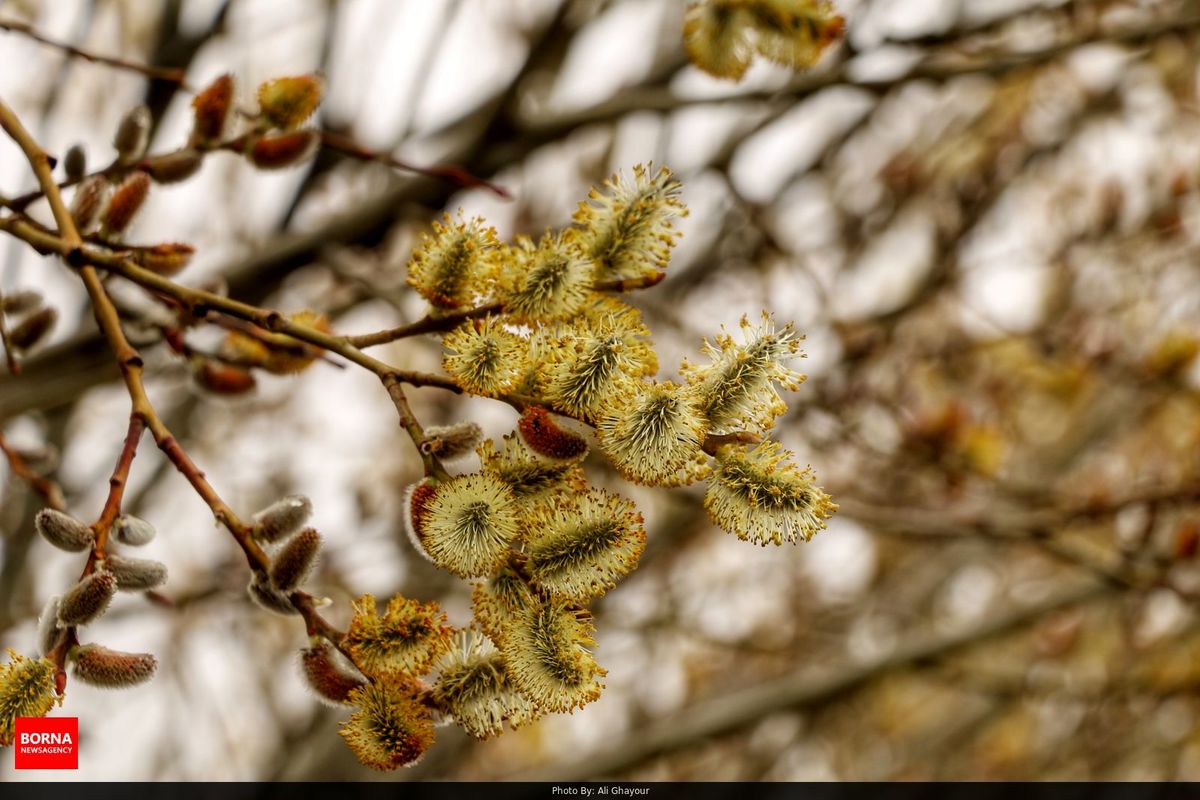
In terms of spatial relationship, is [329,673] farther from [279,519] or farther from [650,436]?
[650,436]

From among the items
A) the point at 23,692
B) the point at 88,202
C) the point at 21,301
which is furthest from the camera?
the point at 21,301

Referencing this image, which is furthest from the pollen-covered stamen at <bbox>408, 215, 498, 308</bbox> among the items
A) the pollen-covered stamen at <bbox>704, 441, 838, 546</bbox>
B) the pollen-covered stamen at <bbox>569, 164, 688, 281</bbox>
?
the pollen-covered stamen at <bbox>704, 441, 838, 546</bbox>

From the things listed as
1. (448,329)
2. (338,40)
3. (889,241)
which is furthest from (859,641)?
(448,329)

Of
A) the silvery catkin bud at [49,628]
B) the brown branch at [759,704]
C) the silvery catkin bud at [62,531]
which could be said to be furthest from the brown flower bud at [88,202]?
the brown branch at [759,704]

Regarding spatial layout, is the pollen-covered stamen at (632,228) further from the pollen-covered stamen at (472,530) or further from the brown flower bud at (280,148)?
the brown flower bud at (280,148)

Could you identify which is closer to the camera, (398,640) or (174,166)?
(398,640)

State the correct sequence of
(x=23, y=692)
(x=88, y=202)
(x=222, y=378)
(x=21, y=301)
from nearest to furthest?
1. (x=23, y=692)
2. (x=88, y=202)
3. (x=21, y=301)
4. (x=222, y=378)

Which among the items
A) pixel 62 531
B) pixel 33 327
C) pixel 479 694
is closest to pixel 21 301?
pixel 33 327

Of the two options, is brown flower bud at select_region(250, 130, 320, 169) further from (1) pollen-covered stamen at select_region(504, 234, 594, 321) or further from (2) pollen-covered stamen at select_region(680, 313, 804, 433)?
(2) pollen-covered stamen at select_region(680, 313, 804, 433)
